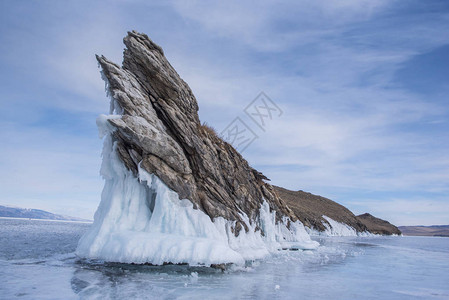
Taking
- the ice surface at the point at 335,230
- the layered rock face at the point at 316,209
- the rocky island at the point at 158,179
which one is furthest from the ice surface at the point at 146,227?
the ice surface at the point at 335,230

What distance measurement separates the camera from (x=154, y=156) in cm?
1739

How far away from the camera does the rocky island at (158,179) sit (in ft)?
51.1

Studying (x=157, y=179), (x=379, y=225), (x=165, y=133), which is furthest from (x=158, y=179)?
(x=379, y=225)

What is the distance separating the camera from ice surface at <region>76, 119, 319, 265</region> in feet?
49.5

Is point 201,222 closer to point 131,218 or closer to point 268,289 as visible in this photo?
point 131,218

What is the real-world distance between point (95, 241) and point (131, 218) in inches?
81.8

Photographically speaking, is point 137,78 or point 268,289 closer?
point 268,289

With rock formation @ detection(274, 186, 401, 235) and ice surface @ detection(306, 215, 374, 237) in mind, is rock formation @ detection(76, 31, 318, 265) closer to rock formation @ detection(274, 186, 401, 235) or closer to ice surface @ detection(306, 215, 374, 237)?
rock formation @ detection(274, 186, 401, 235)

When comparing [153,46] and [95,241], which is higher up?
[153,46]

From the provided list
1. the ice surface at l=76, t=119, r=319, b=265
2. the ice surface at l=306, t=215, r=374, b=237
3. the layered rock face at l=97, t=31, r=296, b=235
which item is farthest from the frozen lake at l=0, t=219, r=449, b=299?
the ice surface at l=306, t=215, r=374, b=237

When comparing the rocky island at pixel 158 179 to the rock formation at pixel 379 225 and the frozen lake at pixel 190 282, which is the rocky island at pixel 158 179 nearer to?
the frozen lake at pixel 190 282

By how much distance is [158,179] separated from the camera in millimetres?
17344

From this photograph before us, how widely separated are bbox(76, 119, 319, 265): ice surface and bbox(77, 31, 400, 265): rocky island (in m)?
0.05

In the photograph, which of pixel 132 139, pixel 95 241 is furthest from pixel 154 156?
pixel 95 241
